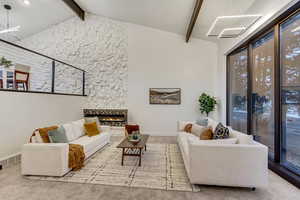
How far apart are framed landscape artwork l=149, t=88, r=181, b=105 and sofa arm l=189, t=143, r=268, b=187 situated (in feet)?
11.7

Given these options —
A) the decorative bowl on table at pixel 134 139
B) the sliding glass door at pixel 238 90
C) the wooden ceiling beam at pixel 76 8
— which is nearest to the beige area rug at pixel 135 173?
the decorative bowl on table at pixel 134 139

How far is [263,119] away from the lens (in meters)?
3.26

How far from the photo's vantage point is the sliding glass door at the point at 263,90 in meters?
3.03

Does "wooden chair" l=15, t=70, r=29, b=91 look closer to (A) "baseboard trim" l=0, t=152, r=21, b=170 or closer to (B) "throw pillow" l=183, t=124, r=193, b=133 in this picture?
(A) "baseboard trim" l=0, t=152, r=21, b=170

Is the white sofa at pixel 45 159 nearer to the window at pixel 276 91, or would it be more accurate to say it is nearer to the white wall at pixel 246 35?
the window at pixel 276 91

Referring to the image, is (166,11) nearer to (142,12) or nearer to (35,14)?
(142,12)

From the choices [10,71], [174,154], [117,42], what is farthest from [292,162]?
[10,71]

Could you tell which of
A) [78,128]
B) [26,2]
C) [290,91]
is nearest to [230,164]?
[290,91]

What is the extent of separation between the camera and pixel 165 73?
5754 mm

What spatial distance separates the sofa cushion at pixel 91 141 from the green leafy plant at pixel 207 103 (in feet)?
11.0

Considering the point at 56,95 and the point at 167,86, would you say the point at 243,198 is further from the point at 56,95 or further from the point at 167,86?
the point at 56,95

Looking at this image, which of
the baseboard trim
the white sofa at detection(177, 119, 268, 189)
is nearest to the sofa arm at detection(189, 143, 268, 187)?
the white sofa at detection(177, 119, 268, 189)

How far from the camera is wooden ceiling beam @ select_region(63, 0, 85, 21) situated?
5.22 m

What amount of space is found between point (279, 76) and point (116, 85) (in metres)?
4.91
